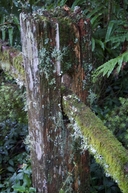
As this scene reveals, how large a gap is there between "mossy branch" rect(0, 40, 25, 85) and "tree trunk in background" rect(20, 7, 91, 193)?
0.95ft

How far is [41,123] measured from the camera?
1702 mm

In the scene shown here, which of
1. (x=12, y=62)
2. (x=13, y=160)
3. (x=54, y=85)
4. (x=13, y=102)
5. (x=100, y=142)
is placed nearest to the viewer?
(x=100, y=142)

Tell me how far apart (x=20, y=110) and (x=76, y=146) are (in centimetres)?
97

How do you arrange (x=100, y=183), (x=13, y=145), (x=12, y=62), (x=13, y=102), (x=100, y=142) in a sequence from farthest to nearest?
(x=13, y=145) < (x=13, y=102) < (x=100, y=183) < (x=12, y=62) < (x=100, y=142)

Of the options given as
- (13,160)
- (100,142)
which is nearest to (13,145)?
(13,160)

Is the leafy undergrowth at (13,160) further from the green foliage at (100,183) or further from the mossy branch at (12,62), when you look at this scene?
the mossy branch at (12,62)

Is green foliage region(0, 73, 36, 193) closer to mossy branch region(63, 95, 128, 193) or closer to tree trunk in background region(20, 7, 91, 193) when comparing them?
tree trunk in background region(20, 7, 91, 193)

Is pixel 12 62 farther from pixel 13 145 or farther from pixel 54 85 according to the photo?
pixel 13 145

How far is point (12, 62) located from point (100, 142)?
105 cm

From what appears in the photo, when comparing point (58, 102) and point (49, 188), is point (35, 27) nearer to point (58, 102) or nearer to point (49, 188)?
point (58, 102)

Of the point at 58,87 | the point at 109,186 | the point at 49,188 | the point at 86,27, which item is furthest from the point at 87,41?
the point at 109,186

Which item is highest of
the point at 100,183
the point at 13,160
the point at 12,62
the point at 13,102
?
the point at 12,62

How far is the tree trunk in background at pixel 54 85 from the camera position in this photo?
1464 mm

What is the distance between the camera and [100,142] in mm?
1319
